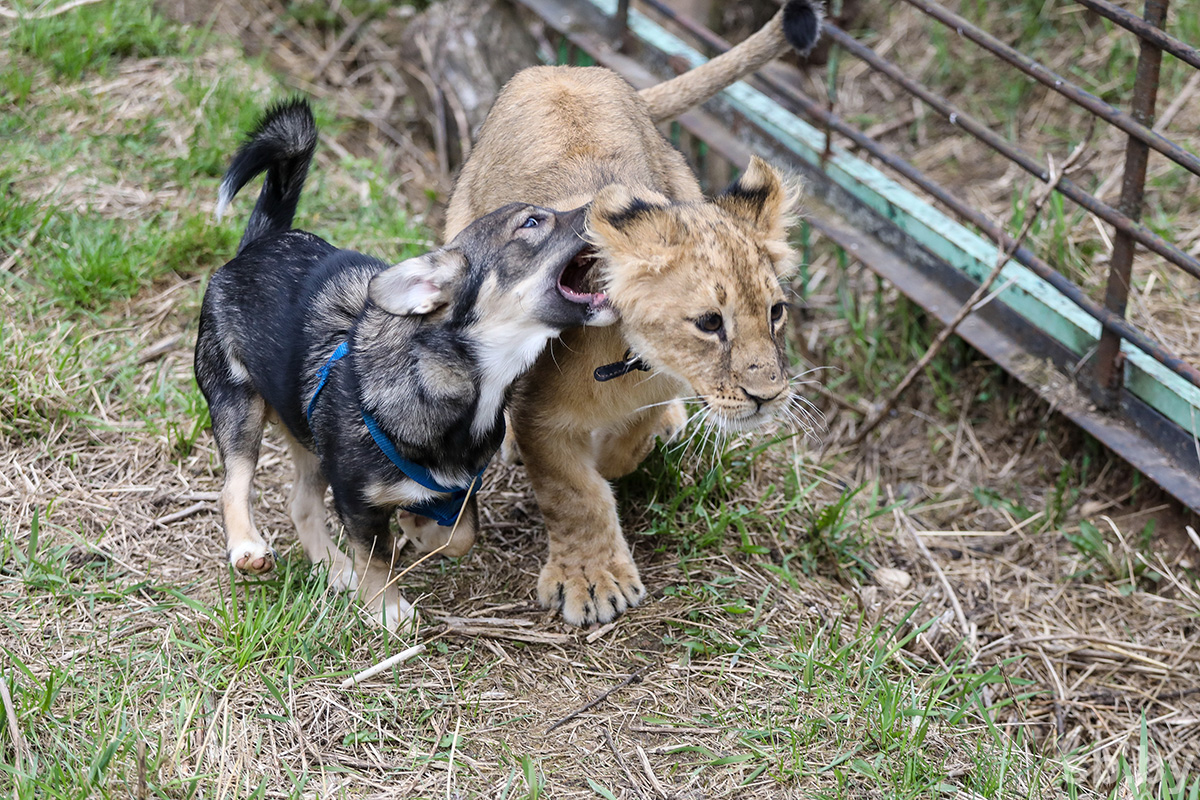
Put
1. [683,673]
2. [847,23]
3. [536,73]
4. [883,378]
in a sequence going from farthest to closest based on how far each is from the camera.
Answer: [847,23]
[883,378]
[536,73]
[683,673]

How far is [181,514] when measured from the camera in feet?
14.0

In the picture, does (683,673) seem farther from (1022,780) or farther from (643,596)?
(1022,780)

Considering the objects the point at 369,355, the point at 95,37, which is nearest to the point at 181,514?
the point at 369,355

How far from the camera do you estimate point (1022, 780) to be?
3.41 m

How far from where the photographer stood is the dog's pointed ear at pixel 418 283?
3338mm

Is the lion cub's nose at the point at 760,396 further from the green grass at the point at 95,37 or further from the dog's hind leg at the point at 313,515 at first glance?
the green grass at the point at 95,37

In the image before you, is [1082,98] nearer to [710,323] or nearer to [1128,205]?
[1128,205]

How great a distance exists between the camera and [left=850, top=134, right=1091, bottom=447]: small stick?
15.1 ft

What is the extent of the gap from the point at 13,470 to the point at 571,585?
2061 mm

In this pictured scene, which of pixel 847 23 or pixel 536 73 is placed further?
pixel 847 23

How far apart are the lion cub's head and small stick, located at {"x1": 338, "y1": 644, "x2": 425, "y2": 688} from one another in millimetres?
1129

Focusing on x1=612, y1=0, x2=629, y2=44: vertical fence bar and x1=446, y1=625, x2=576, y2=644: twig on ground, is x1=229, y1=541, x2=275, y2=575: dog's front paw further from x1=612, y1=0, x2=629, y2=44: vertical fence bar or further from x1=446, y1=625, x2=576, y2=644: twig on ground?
x1=612, y1=0, x2=629, y2=44: vertical fence bar

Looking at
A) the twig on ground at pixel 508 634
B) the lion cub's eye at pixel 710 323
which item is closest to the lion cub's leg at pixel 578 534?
the twig on ground at pixel 508 634

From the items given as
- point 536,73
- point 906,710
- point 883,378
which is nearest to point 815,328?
point 883,378
